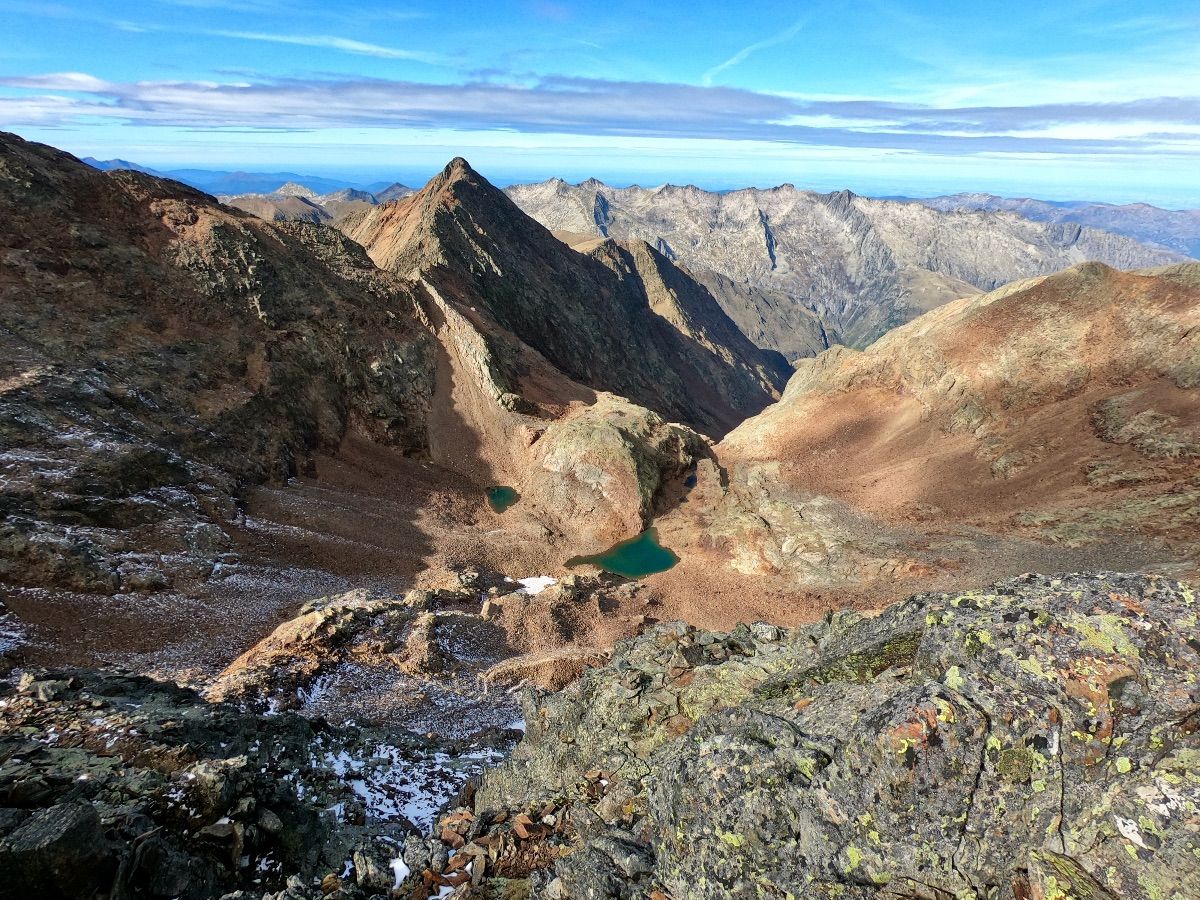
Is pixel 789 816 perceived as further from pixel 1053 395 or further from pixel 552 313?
pixel 552 313

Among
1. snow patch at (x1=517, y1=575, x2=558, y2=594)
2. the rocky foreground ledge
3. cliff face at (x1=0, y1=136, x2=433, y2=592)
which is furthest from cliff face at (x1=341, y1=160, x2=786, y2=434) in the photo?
the rocky foreground ledge

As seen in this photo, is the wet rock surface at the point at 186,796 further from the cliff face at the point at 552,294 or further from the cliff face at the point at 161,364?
the cliff face at the point at 552,294

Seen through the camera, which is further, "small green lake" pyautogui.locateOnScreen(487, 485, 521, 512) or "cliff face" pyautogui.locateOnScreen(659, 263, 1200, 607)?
"small green lake" pyautogui.locateOnScreen(487, 485, 521, 512)

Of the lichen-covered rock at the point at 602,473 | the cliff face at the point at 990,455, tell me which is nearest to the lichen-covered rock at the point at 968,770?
the cliff face at the point at 990,455

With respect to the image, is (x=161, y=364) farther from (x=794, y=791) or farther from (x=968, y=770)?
(x=968, y=770)

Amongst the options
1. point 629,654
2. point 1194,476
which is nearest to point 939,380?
point 1194,476

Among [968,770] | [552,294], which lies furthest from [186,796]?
[552,294]

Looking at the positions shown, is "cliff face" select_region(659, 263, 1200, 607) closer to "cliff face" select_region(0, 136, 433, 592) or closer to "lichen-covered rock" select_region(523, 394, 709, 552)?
"lichen-covered rock" select_region(523, 394, 709, 552)
